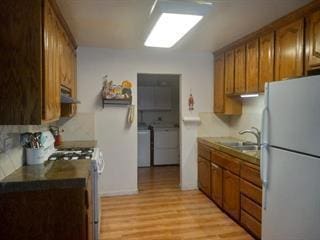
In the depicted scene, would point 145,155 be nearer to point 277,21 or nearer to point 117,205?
point 117,205

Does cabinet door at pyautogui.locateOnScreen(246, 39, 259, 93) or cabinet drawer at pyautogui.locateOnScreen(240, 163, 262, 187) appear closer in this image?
cabinet drawer at pyautogui.locateOnScreen(240, 163, 262, 187)

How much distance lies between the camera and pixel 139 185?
4559 mm

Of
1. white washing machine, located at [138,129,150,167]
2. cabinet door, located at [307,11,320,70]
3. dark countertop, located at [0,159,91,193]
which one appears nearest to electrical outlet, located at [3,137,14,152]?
dark countertop, located at [0,159,91,193]

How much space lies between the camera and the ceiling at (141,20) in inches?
89.4

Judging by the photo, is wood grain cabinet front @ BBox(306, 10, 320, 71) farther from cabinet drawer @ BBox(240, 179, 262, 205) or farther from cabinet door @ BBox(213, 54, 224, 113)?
cabinet door @ BBox(213, 54, 224, 113)

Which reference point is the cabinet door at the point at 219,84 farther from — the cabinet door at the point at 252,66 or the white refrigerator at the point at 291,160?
the white refrigerator at the point at 291,160

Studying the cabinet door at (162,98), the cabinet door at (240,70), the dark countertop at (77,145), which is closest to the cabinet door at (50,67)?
the dark countertop at (77,145)

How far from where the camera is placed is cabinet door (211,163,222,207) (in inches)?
135

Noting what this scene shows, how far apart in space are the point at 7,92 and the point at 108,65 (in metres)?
2.41

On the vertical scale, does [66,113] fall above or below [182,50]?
below

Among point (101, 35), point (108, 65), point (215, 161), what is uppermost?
point (101, 35)

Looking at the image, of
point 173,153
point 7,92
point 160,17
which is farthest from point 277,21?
point 173,153

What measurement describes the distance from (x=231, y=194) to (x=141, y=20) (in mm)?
2241

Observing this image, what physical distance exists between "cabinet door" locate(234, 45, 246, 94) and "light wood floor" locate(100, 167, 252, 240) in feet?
5.47
